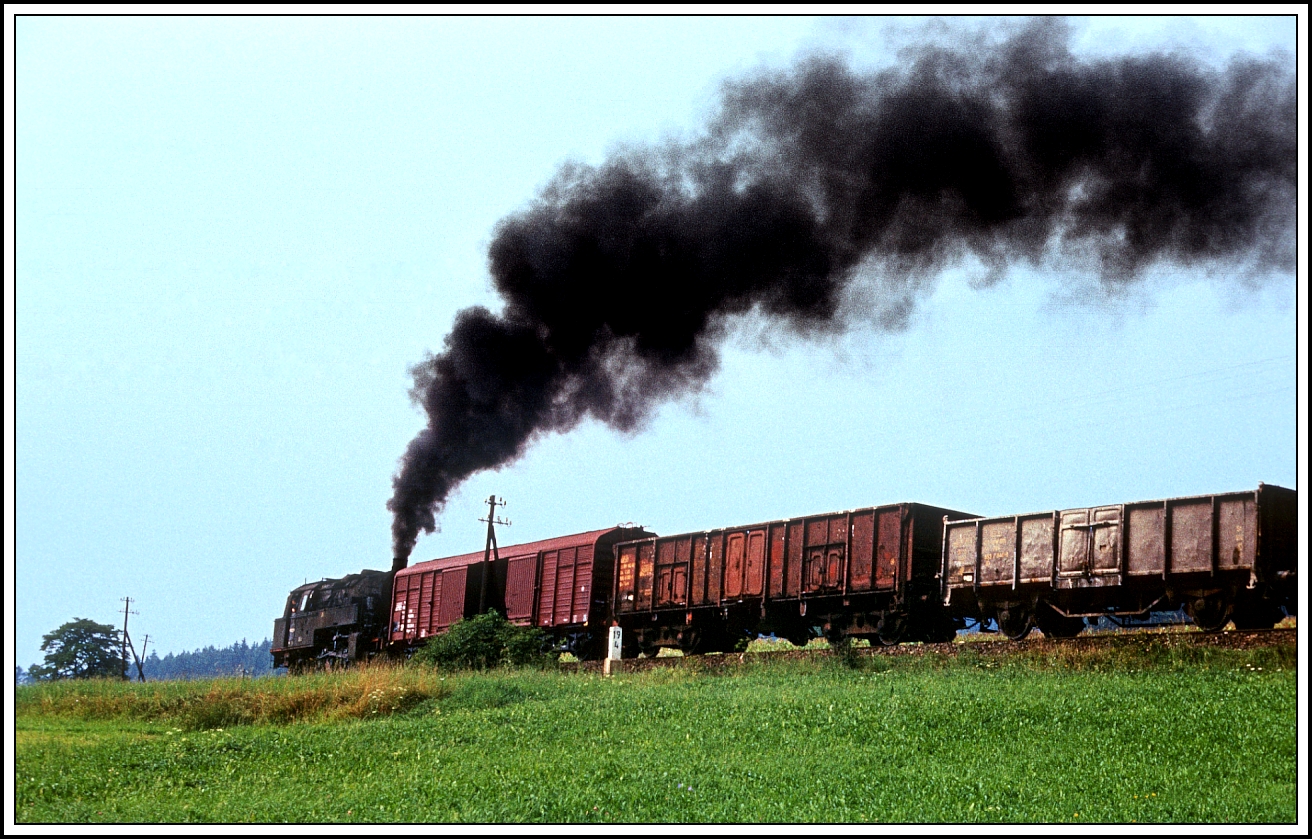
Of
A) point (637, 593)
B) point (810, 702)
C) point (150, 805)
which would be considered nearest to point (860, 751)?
point (810, 702)

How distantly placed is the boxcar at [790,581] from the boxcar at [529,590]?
615 mm

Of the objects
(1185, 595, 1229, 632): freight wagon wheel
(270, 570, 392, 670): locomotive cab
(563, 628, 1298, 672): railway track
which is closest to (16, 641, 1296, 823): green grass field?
(563, 628, 1298, 672): railway track

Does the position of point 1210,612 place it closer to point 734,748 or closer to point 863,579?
point 863,579

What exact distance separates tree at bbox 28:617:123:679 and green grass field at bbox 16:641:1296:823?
444cm

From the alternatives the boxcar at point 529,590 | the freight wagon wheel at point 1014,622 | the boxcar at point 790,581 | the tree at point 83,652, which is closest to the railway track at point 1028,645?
the freight wagon wheel at point 1014,622

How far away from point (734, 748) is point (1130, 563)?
824 centimetres

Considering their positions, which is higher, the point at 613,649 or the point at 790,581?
the point at 790,581

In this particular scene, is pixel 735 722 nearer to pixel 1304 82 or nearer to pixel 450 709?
pixel 450 709

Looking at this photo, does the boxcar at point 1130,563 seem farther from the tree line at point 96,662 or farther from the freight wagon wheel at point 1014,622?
the tree line at point 96,662

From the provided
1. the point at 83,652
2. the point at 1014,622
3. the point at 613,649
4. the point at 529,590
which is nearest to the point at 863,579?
the point at 1014,622

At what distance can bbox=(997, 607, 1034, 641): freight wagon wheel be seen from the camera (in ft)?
61.6

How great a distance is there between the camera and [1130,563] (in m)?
16.7

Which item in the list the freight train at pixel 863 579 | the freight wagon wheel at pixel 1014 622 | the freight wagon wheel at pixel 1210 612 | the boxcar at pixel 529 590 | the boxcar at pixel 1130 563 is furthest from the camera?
the boxcar at pixel 529 590

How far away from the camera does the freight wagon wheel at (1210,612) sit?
15.9 m
